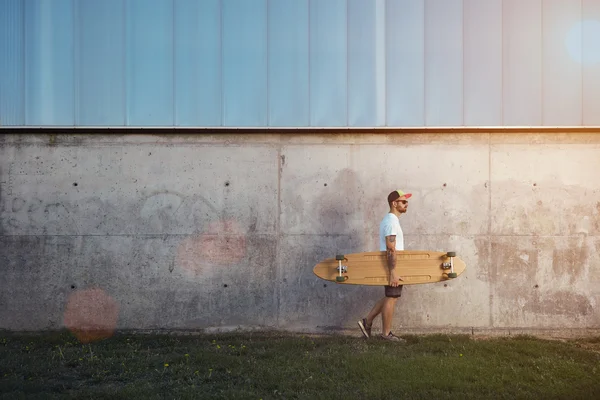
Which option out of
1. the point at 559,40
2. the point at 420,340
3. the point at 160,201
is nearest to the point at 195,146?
the point at 160,201

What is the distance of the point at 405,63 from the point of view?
8.25 metres

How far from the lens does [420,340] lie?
740 cm

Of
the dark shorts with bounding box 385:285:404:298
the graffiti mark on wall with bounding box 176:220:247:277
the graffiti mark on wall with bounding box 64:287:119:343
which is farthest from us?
the graffiti mark on wall with bounding box 176:220:247:277

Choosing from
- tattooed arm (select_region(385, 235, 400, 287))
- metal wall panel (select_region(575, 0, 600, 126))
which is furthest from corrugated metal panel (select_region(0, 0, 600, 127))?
tattooed arm (select_region(385, 235, 400, 287))

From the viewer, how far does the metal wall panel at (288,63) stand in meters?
8.20

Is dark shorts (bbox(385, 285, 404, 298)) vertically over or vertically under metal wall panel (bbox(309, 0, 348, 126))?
under

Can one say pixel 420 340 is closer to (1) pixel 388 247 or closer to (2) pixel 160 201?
(1) pixel 388 247

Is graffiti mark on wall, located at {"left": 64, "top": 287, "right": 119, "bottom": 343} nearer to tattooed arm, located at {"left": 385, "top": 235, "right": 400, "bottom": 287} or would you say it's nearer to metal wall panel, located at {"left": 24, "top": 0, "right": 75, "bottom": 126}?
metal wall panel, located at {"left": 24, "top": 0, "right": 75, "bottom": 126}

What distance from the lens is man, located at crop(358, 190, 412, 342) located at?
23.8ft

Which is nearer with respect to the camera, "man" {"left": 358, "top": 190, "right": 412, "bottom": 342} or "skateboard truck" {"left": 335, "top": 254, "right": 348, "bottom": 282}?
"man" {"left": 358, "top": 190, "right": 412, "bottom": 342}

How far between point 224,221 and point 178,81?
79.6 inches

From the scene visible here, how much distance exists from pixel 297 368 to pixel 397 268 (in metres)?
2.10

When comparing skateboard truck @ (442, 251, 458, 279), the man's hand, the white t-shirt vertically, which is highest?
the white t-shirt

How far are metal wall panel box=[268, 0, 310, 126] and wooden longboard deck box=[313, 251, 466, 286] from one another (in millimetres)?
2035
